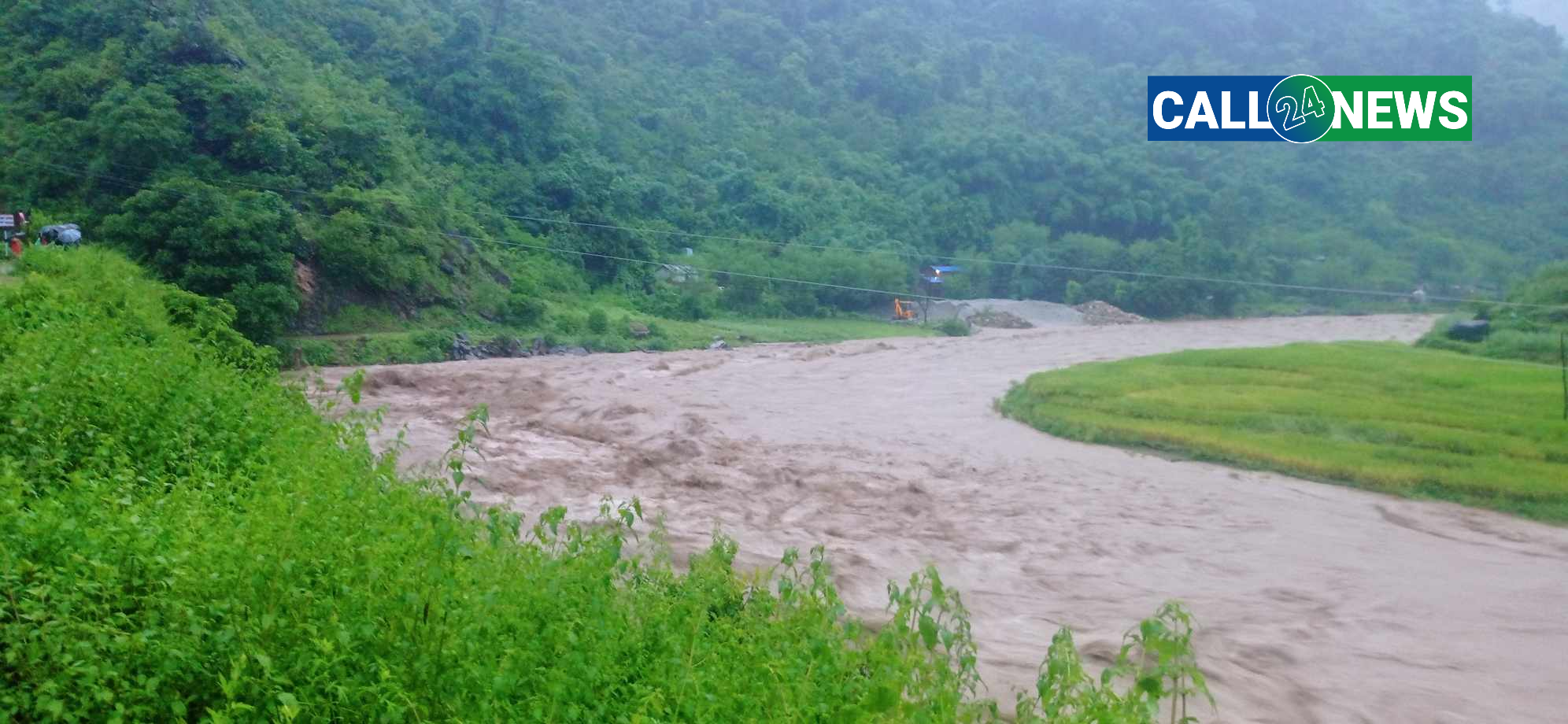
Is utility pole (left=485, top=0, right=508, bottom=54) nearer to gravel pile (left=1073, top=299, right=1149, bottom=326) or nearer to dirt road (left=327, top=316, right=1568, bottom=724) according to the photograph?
dirt road (left=327, top=316, right=1568, bottom=724)

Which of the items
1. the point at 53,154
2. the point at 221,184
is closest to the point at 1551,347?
the point at 221,184

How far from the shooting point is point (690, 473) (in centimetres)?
1045

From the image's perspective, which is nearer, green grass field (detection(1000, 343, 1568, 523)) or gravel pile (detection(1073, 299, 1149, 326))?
green grass field (detection(1000, 343, 1568, 523))

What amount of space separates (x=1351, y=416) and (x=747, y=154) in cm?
1640

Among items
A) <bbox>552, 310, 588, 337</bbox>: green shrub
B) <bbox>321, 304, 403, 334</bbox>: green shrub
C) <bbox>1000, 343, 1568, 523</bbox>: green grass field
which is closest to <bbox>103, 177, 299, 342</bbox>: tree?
<bbox>321, 304, 403, 334</bbox>: green shrub

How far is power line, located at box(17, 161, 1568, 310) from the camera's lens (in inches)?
390

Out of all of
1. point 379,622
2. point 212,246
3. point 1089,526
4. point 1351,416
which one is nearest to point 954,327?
point 1351,416

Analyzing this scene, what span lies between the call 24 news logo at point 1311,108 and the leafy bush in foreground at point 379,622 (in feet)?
25.7

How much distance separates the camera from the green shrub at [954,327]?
54.4ft

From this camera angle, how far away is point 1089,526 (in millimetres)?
8281

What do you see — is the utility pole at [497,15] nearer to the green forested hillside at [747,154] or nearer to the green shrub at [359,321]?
the green forested hillside at [747,154]

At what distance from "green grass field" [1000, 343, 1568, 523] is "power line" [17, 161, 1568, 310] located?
2.70 feet

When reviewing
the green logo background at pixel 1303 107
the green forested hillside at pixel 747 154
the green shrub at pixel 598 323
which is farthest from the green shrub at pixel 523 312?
Result: the green logo background at pixel 1303 107

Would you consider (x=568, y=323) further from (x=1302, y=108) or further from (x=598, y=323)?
(x=1302, y=108)
